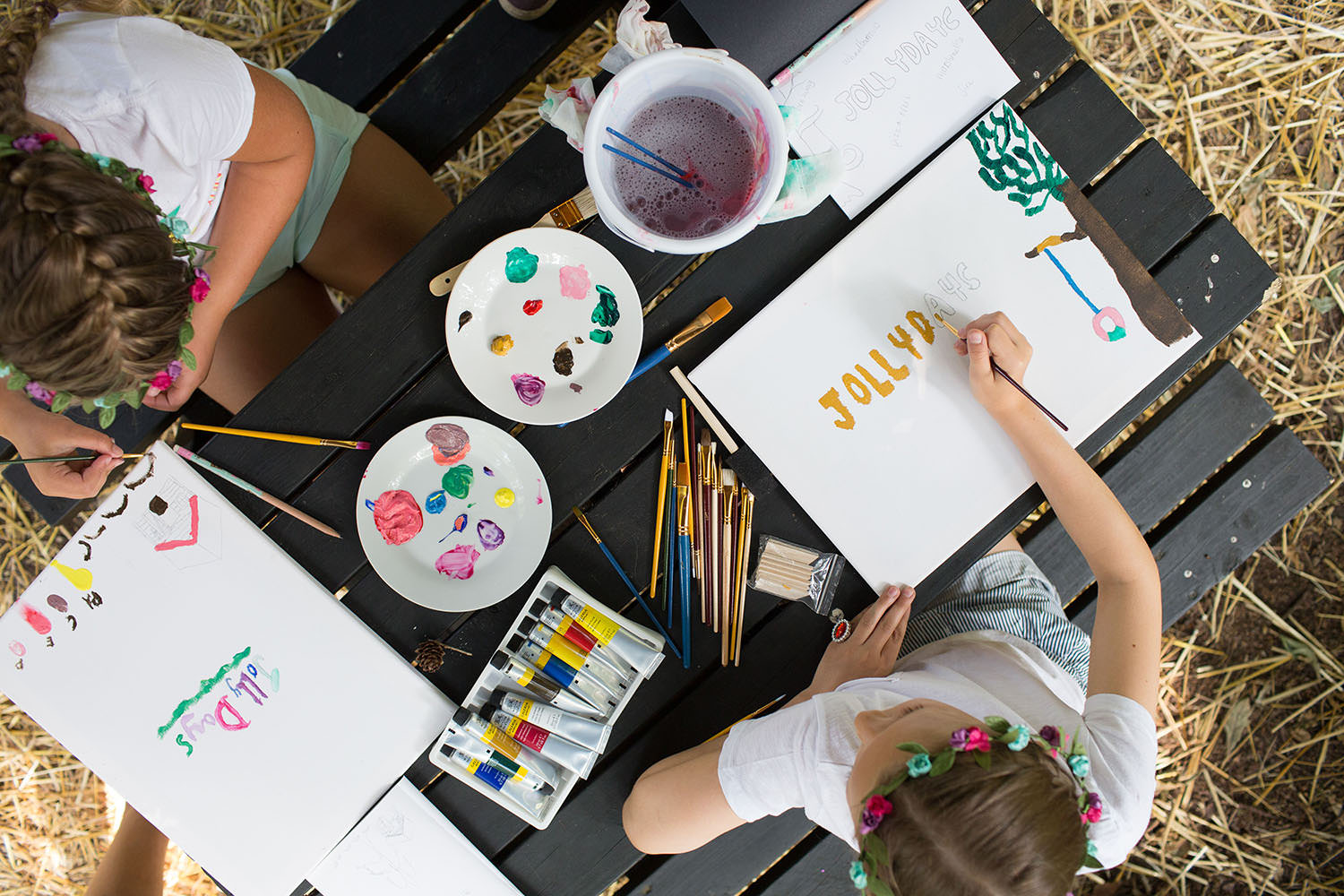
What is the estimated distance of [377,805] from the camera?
0.98 meters

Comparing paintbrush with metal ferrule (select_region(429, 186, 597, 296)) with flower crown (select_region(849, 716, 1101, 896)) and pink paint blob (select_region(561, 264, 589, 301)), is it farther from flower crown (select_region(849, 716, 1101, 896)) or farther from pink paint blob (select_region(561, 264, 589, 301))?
flower crown (select_region(849, 716, 1101, 896))

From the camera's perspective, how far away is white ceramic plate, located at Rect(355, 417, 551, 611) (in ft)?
3.11

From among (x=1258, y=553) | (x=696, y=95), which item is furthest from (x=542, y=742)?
(x=1258, y=553)

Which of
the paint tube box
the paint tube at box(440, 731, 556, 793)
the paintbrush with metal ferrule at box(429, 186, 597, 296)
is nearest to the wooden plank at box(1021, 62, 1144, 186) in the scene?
the paintbrush with metal ferrule at box(429, 186, 597, 296)

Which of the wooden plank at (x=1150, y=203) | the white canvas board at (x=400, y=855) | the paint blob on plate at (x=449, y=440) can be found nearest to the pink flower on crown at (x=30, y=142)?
the paint blob on plate at (x=449, y=440)

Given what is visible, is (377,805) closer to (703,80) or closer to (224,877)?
(224,877)

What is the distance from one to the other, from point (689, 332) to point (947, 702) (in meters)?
0.52

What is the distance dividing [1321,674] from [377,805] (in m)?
1.68

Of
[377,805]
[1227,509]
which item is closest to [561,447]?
[377,805]

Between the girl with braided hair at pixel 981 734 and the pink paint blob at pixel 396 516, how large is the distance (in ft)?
1.43

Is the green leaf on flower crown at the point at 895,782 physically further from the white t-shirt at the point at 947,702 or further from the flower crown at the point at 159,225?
the flower crown at the point at 159,225

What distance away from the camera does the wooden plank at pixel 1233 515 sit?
3.60 feet

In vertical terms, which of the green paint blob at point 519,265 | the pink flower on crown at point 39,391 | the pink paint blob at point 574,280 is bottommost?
the pink paint blob at point 574,280

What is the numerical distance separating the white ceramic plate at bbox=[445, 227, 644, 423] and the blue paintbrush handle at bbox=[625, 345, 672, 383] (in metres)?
0.05
